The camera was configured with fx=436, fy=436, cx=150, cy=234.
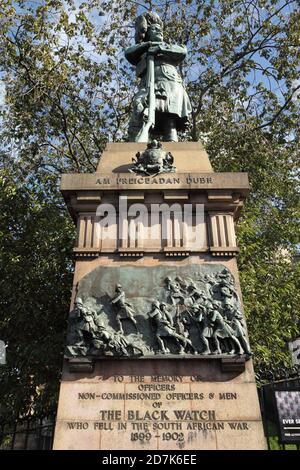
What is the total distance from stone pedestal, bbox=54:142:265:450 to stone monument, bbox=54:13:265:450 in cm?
1

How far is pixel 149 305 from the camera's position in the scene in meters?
6.05

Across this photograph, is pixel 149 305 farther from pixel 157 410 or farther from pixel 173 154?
pixel 173 154

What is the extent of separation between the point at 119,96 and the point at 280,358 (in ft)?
36.4

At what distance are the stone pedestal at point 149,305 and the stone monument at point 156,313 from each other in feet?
0.04

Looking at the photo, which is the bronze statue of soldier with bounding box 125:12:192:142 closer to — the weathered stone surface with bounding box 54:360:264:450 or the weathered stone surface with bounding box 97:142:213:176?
the weathered stone surface with bounding box 97:142:213:176

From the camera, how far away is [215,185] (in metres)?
6.93

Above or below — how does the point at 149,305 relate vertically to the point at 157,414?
above

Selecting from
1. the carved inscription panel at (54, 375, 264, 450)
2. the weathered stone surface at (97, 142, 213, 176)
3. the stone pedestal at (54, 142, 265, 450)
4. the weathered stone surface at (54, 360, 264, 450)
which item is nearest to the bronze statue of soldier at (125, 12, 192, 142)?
the weathered stone surface at (97, 142, 213, 176)

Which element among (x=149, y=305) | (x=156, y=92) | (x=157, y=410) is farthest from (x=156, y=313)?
(x=156, y=92)

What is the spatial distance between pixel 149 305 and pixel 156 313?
7.8 inches

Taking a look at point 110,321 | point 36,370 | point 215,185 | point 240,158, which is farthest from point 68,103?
point 110,321

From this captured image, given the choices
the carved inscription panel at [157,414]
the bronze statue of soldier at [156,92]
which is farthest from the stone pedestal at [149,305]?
the bronze statue of soldier at [156,92]

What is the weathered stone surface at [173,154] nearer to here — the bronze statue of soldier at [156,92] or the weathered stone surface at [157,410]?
the bronze statue of soldier at [156,92]

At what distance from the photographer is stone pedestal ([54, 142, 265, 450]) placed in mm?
5395
